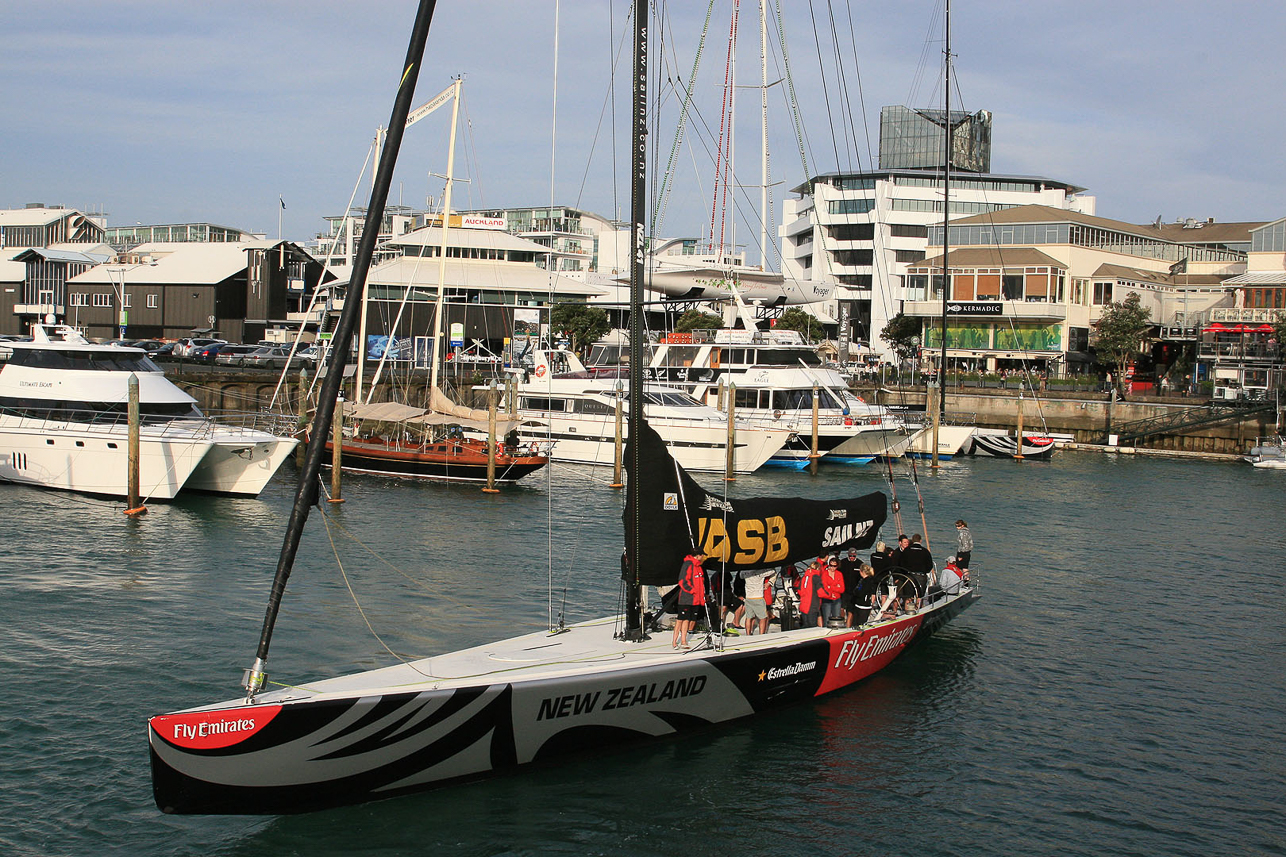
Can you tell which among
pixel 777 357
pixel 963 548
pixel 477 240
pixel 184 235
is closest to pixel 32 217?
pixel 184 235

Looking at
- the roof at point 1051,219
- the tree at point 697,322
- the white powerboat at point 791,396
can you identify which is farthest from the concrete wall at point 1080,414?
the roof at point 1051,219

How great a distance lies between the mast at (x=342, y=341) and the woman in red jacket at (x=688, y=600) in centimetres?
501

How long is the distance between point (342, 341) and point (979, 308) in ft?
203

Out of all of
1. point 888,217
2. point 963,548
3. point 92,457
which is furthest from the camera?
point 888,217

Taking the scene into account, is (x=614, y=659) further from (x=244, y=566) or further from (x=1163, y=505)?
(x=1163, y=505)

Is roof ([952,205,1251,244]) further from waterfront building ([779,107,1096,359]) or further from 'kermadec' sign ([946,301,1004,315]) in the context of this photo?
'kermadec' sign ([946,301,1004,315])

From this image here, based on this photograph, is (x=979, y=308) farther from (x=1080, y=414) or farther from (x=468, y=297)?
(x=468, y=297)

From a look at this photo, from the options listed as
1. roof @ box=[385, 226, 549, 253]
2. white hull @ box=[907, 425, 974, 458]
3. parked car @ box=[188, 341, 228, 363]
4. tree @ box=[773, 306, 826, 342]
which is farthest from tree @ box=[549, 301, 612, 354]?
white hull @ box=[907, 425, 974, 458]

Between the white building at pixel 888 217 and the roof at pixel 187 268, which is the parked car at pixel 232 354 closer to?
the roof at pixel 187 268

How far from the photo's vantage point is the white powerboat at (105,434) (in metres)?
28.1

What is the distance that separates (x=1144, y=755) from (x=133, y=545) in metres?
20.4

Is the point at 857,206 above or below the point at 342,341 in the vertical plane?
above

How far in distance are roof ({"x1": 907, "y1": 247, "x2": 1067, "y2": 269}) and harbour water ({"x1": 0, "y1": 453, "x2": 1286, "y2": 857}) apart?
42.0m

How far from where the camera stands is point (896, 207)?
88562 mm
